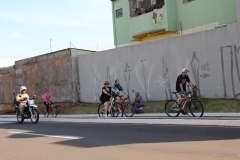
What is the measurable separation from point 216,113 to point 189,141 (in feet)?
19.8

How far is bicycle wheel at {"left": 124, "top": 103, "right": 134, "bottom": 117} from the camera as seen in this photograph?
1565cm

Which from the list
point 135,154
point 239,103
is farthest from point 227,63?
point 135,154

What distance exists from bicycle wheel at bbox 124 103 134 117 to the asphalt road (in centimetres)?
518

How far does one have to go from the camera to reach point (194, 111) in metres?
12.7

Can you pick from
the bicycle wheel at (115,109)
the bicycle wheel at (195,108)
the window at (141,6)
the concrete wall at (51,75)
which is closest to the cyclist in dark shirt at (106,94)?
the bicycle wheel at (115,109)

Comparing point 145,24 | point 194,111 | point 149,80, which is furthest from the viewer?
point 145,24

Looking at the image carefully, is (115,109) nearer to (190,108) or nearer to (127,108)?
(127,108)

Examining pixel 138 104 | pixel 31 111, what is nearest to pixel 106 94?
pixel 138 104

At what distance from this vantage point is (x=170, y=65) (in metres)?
17.6

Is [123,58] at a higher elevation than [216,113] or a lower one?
higher

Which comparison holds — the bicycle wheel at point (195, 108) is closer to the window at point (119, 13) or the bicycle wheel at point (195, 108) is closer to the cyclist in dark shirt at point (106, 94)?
the cyclist in dark shirt at point (106, 94)

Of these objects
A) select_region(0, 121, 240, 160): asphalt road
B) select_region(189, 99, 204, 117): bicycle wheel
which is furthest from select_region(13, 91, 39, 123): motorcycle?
select_region(189, 99, 204, 117): bicycle wheel

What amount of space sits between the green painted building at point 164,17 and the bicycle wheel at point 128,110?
9.56 m

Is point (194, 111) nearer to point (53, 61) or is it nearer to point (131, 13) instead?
point (53, 61)
